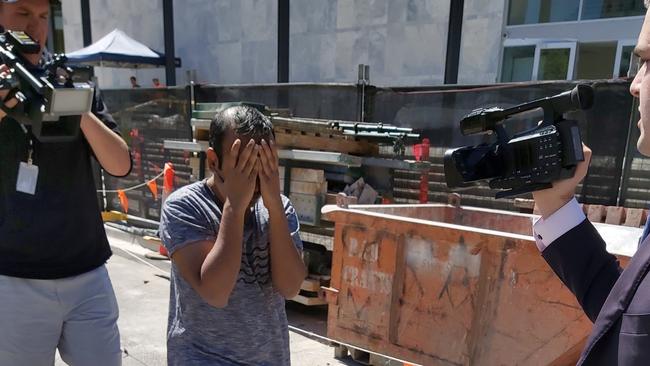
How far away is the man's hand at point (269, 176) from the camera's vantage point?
1.62 m

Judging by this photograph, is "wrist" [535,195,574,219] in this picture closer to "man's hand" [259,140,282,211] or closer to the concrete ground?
"man's hand" [259,140,282,211]

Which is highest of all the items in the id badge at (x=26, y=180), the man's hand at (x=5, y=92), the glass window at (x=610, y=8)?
the glass window at (x=610, y=8)

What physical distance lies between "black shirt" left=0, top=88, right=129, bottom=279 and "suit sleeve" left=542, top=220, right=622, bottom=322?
195 cm

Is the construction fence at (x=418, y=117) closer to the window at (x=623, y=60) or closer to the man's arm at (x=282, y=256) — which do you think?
the man's arm at (x=282, y=256)

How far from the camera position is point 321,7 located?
35.7 ft

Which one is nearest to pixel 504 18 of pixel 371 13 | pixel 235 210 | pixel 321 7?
pixel 371 13

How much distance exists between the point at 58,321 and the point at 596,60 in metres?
9.72

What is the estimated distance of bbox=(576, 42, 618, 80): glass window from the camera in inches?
342

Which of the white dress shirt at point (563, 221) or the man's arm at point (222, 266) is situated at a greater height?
the white dress shirt at point (563, 221)

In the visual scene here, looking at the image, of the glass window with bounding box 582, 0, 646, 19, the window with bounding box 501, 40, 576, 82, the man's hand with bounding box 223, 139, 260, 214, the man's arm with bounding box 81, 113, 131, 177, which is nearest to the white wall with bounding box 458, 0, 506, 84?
the window with bounding box 501, 40, 576, 82

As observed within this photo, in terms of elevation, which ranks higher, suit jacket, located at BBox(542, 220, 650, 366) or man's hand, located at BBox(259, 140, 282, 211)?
man's hand, located at BBox(259, 140, 282, 211)

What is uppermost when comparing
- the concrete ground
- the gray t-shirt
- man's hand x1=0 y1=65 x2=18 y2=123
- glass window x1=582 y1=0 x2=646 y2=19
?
glass window x1=582 y1=0 x2=646 y2=19

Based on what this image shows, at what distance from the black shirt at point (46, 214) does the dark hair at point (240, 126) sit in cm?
87

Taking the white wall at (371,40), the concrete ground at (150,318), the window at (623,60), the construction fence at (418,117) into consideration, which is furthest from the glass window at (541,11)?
the concrete ground at (150,318)
